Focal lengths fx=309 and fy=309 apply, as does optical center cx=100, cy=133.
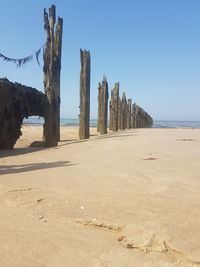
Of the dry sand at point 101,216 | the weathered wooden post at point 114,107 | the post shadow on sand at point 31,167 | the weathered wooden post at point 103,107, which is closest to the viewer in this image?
the dry sand at point 101,216

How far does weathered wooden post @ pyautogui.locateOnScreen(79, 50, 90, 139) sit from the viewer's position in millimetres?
11086

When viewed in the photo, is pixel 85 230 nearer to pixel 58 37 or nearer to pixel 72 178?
pixel 72 178

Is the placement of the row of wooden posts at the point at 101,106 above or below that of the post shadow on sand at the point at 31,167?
above

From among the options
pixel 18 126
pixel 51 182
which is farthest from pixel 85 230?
pixel 18 126

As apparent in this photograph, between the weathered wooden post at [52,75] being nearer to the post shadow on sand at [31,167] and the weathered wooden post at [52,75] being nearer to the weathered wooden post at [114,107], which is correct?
the post shadow on sand at [31,167]

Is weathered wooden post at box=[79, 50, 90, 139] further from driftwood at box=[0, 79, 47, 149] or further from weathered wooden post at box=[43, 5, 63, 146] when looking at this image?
driftwood at box=[0, 79, 47, 149]

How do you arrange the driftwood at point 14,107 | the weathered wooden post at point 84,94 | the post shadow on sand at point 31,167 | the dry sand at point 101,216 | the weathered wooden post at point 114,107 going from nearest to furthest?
the dry sand at point 101,216 < the post shadow on sand at point 31,167 < the driftwood at point 14,107 < the weathered wooden post at point 84,94 < the weathered wooden post at point 114,107

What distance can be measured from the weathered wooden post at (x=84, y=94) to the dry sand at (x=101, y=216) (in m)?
7.56

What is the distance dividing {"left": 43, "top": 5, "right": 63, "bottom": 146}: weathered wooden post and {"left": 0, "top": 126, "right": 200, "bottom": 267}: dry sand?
16.6 ft

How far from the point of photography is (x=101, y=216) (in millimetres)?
2109

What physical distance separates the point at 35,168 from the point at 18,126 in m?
4.18

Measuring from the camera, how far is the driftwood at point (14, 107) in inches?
282

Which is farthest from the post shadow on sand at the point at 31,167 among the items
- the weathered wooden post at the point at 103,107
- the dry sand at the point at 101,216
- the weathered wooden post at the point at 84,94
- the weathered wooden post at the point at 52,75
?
the weathered wooden post at the point at 103,107

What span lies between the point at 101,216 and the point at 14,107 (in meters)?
5.92
